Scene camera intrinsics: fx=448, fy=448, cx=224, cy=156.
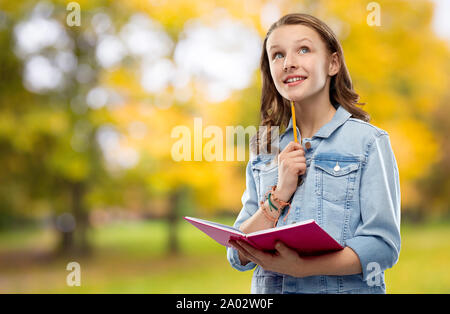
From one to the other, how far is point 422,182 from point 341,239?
8.32 metres

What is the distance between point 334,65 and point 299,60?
114mm

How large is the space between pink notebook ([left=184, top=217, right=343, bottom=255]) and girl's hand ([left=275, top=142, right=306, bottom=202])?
14cm

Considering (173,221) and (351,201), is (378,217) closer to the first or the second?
(351,201)

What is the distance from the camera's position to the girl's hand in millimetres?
999

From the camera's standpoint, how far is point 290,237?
0.86 meters

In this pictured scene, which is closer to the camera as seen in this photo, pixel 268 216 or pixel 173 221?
pixel 268 216

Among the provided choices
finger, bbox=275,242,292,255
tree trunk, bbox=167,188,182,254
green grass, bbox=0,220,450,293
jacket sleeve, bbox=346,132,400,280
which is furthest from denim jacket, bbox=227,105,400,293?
tree trunk, bbox=167,188,182,254

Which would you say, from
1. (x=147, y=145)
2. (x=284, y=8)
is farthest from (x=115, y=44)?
(x=284, y=8)

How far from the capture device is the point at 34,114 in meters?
5.49

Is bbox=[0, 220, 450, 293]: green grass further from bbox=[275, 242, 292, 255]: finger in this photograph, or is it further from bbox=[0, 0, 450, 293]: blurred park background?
bbox=[275, 242, 292, 255]: finger

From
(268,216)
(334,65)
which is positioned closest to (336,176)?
(268,216)

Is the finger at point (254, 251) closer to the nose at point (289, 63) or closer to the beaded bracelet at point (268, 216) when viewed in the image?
the beaded bracelet at point (268, 216)

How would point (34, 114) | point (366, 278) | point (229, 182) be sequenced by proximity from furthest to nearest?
point (229, 182) < point (34, 114) < point (366, 278)
